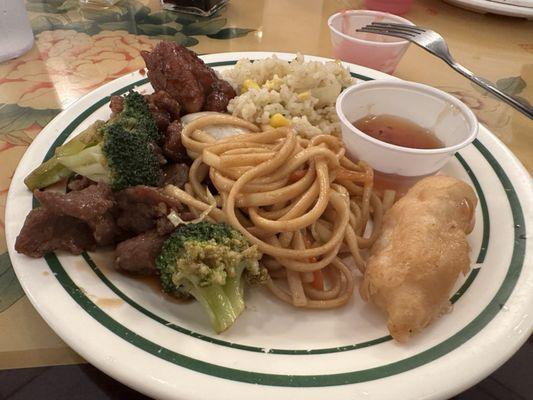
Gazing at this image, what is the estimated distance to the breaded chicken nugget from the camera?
1.62 metres

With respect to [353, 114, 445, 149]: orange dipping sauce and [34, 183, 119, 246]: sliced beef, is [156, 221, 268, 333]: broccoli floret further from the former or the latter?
[353, 114, 445, 149]: orange dipping sauce

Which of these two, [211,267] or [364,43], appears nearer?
[211,267]

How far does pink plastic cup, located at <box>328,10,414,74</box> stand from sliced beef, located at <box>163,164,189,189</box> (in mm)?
1654

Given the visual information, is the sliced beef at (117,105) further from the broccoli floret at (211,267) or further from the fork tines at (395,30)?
the fork tines at (395,30)

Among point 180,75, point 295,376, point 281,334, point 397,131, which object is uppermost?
point 180,75

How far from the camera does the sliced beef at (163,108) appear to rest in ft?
7.58

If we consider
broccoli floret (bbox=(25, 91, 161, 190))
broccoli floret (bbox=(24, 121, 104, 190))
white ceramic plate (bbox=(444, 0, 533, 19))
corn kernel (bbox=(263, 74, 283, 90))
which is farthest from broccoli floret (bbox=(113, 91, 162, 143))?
white ceramic plate (bbox=(444, 0, 533, 19))

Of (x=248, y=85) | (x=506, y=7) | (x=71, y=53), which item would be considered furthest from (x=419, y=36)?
(x=71, y=53)

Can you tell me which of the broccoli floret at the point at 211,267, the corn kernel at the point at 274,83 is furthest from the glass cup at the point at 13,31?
the broccoli floret at the point at 211,267

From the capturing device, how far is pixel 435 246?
171cm

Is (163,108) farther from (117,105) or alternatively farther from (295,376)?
(295,376)

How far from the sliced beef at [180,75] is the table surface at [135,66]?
0.91 meters

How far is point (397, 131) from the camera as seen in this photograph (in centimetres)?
245

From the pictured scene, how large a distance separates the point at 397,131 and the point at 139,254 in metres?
1.50
